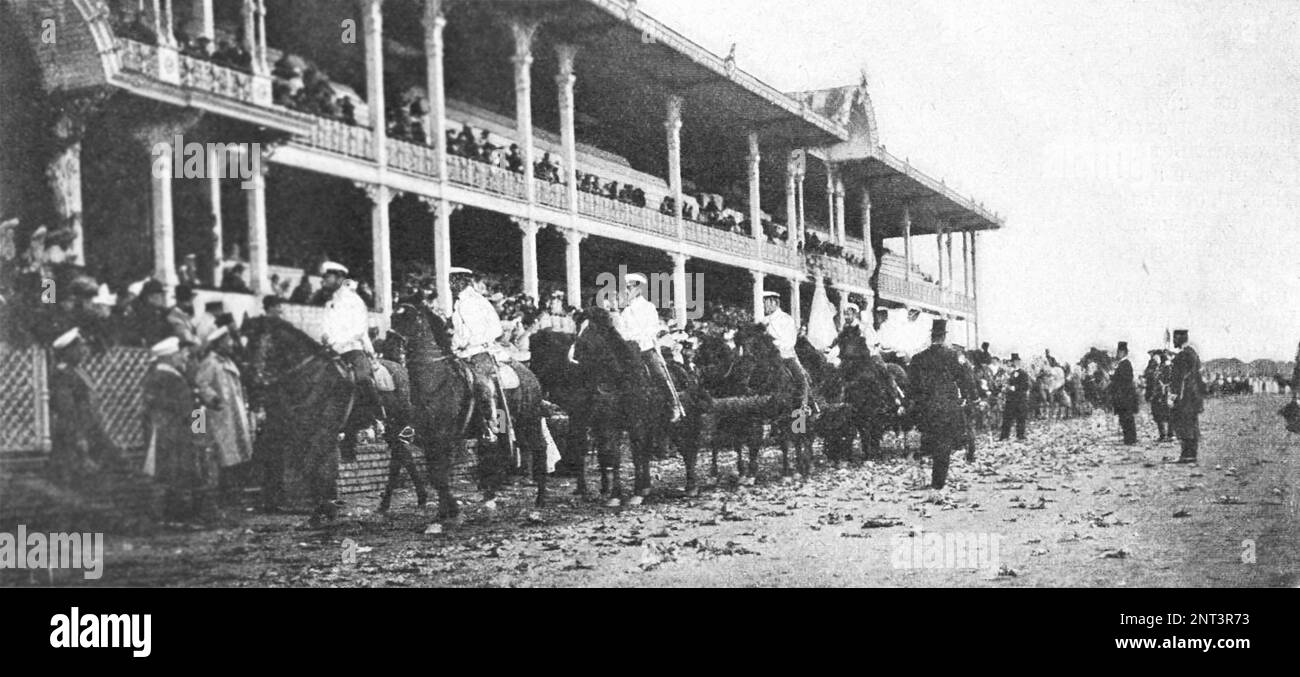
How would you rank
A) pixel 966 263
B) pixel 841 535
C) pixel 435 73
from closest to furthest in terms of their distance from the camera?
pixel 435 73
pixel 841 535
pixel 966 263

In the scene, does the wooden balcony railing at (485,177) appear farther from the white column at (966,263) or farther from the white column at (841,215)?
the white column at (966,263)

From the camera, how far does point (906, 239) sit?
12.5 metres

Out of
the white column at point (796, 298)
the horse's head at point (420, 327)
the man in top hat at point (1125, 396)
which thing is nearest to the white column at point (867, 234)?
the white column at point (796, 298)

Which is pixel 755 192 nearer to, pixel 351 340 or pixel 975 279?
pixel 975 279

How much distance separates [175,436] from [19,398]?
0.94m

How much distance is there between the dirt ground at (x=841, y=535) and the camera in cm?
715

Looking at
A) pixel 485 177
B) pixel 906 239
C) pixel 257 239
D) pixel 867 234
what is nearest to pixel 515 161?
pixel 485 177

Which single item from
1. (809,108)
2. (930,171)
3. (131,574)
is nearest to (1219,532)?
(930,171)

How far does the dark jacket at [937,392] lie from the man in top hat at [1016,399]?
142 cm

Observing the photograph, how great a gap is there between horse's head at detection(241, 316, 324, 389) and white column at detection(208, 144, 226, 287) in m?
0.34

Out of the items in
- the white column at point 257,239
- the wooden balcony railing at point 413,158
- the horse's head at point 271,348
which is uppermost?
the wooden balcony railing at point 413,158

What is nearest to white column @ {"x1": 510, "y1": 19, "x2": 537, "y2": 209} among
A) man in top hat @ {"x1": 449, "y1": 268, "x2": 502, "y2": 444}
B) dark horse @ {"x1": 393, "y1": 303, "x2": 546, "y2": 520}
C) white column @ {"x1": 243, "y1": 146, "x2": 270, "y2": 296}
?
man in top hat @ {"x1": 449, "y1": 268, "x2": 502, "y2": 444}

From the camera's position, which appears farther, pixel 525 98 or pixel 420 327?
pixel 525 98
